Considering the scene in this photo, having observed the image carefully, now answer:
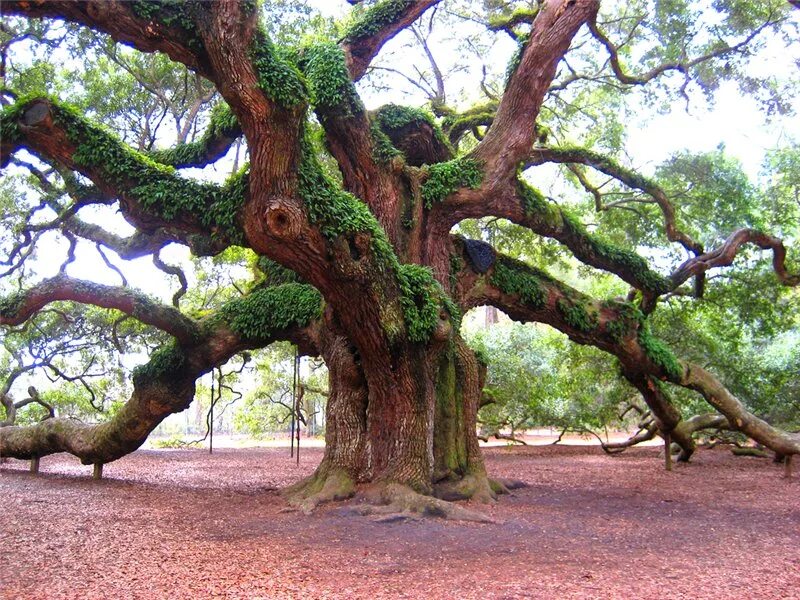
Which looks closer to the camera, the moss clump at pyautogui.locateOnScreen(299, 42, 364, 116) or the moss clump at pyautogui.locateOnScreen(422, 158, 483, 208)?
the moss clump at pyautogui.locateOnScreen(299, 42, 364, 116)

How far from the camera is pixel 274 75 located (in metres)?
5.83

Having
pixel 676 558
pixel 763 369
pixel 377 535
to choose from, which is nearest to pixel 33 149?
pixel 377 535

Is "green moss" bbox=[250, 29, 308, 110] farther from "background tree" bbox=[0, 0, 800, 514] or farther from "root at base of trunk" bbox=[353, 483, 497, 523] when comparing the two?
"root at base of trunk" bbox=[353, 483, 497, 523]

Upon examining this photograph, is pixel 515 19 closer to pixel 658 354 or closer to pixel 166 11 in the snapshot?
pixel 658 354

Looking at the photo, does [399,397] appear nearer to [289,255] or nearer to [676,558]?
[289,255]

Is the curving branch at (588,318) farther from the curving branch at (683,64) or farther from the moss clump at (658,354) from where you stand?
the curving branch at (683,64)

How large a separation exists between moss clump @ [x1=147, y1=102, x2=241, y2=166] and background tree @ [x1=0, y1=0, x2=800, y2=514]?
0.10 ft

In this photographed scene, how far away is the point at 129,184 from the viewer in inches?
277

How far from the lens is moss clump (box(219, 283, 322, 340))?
896 centimetres

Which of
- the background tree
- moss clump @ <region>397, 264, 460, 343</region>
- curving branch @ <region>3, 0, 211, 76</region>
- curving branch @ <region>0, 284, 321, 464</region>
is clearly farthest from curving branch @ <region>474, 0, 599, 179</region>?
curving branch @ <region>3, 0, 211, 76</region>

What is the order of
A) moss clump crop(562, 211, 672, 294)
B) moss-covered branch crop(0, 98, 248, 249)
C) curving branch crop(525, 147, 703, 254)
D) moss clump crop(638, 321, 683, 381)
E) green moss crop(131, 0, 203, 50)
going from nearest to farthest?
green moss crop(131, 0, 203, 50) < moss-covered branch crop(0, 98, 248, 249) < moss clump crop(562, 211, 672, 294) < moss clump crop(638, 321, 683, 381) < curving branch crop(525, 147, 703, 254)

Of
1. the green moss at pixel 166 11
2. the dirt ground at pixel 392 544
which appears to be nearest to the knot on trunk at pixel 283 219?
the green moss at pixel 166 11

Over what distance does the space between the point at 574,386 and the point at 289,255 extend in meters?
11.3

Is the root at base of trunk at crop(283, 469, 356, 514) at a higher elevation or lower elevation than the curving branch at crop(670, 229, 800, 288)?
lower
